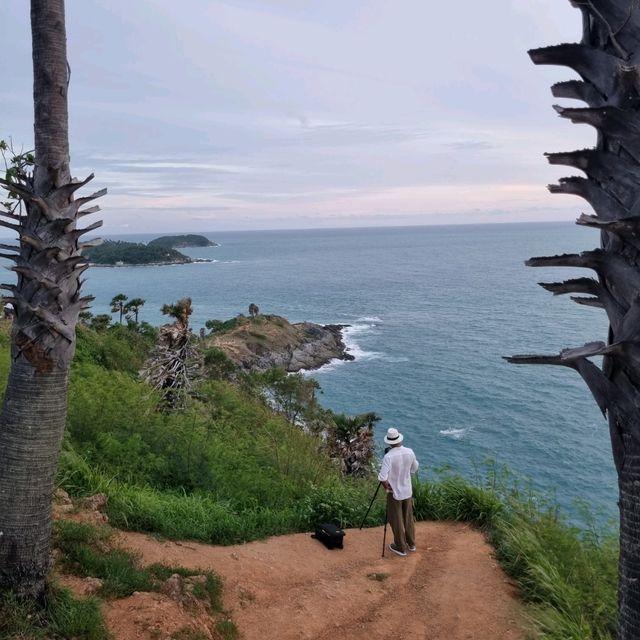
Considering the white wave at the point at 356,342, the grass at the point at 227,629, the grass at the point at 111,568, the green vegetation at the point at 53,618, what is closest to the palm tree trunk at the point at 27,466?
the green vegetation at the point at 53,618

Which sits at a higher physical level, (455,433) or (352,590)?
(352,590)

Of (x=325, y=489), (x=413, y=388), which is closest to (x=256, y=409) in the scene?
(x=325, y=489)

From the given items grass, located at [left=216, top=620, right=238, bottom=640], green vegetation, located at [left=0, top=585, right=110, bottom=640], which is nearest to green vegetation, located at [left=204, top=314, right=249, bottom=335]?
grass, located at [left=216, top=620, right=238, bottom=640]

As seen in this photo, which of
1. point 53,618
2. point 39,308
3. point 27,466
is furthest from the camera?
point 53,618

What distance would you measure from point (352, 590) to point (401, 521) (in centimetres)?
138

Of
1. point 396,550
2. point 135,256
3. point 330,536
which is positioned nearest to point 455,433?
point 396,550

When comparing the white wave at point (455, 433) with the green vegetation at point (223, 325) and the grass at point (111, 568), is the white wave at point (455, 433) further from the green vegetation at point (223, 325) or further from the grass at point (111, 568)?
the green vegetation at point (223, 325)

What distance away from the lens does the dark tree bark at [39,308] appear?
4.72 metres

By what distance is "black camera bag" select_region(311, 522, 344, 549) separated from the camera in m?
8.29

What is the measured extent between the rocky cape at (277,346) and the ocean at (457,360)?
7.91ft

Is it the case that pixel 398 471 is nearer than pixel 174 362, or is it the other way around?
pixel 398 471

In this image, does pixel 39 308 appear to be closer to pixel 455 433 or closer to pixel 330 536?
pixel 330 536

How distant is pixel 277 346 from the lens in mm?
54844

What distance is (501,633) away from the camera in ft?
20.6
